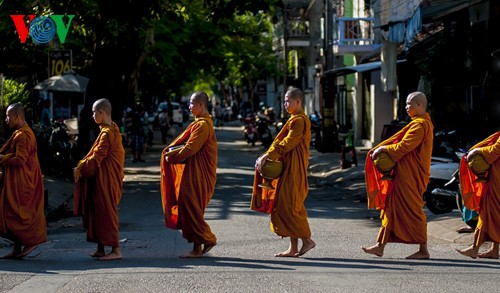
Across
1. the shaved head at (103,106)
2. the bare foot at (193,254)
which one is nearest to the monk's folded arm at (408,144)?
the bare foot at (193,254)

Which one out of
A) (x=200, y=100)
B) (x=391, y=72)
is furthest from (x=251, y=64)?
(x=200, y=100)

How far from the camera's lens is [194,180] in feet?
38.1

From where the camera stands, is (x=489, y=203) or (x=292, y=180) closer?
(x=489, y=203)

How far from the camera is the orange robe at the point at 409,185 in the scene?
447 inches

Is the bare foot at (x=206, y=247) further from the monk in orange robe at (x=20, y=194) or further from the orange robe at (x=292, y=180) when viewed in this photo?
the monk in orange robe at (x=20, y=194)

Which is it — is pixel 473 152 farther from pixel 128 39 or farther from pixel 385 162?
pixel 128 39

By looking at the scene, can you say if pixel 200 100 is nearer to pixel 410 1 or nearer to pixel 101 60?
pixel 101 60

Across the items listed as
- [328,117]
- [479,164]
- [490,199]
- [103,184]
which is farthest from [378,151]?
[328,117]

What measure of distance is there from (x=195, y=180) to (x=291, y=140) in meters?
1.09

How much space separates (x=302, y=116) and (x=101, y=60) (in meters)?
14.9

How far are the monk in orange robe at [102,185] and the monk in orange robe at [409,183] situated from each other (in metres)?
2.70

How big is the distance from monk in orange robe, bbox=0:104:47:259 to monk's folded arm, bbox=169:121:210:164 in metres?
1.52

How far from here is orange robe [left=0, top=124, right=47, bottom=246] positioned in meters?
11.6

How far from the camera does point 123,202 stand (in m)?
19.6
